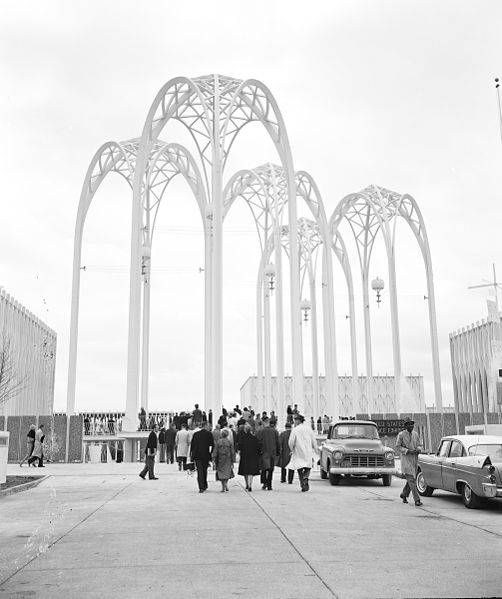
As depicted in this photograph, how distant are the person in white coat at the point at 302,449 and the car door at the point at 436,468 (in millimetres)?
2899

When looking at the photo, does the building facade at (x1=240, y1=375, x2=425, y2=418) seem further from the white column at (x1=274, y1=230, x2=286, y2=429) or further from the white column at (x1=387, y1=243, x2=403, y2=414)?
the white column at (x1=274, y1=230, x2=286, y2=429)

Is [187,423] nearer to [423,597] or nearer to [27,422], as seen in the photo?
A: [27,422]

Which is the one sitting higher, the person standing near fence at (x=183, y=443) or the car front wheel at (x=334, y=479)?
the person standing near fence at (x=183, y=443)

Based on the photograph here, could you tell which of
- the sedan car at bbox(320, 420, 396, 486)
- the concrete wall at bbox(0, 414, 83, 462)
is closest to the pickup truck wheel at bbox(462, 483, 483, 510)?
the sedan car at bbox(320, 420, 396, 486)

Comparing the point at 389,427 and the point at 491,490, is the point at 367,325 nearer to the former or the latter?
the point at 389,427

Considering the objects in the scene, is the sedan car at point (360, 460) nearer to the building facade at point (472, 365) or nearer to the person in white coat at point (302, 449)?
the person in white coat at point (302, 449)

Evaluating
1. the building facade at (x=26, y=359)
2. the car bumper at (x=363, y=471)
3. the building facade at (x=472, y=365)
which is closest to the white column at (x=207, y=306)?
the car bumper at (x=363, y=471)

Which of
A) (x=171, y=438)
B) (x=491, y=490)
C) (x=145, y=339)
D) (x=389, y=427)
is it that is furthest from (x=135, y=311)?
(x=491, y=490)

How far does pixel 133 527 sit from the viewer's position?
11.2 meters

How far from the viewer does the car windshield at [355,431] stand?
19.8 metres

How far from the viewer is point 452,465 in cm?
1459

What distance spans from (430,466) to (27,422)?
826 inches

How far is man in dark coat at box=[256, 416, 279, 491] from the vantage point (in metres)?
18.1

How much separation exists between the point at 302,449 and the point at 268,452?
51.2 inches
